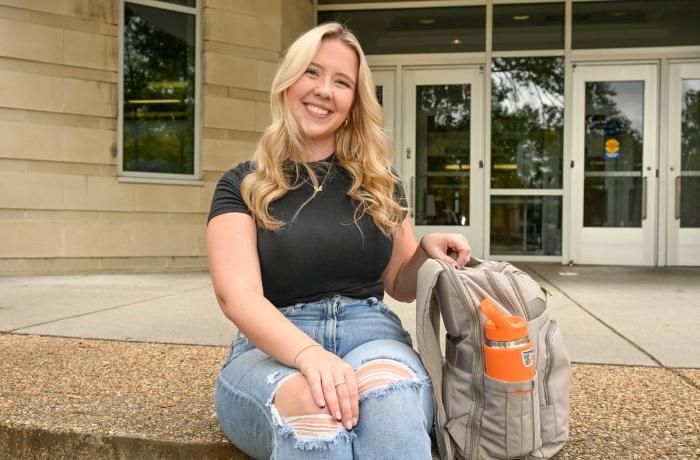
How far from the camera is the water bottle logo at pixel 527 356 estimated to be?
1.58 metres

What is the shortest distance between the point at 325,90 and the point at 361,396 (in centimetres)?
94

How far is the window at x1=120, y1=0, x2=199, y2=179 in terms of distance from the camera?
7043 mm

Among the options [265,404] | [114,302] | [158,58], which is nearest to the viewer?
[265,404]

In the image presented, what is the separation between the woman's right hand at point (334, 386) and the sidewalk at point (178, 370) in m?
0.68

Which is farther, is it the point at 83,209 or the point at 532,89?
the point at 532,89

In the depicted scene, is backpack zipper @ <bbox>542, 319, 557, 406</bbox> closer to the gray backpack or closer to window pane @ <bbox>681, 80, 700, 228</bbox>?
the gray backpack

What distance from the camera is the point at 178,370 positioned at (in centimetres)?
291

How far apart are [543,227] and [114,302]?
562 cm

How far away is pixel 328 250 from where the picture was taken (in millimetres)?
1927

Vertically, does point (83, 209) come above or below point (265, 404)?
above

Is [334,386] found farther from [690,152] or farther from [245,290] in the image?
[690,152]

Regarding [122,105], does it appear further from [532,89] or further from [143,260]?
[532,89]

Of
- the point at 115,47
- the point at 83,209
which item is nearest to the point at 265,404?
the point at 83,209

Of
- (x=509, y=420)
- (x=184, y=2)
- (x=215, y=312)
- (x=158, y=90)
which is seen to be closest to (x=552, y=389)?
(x=509, y=420)
